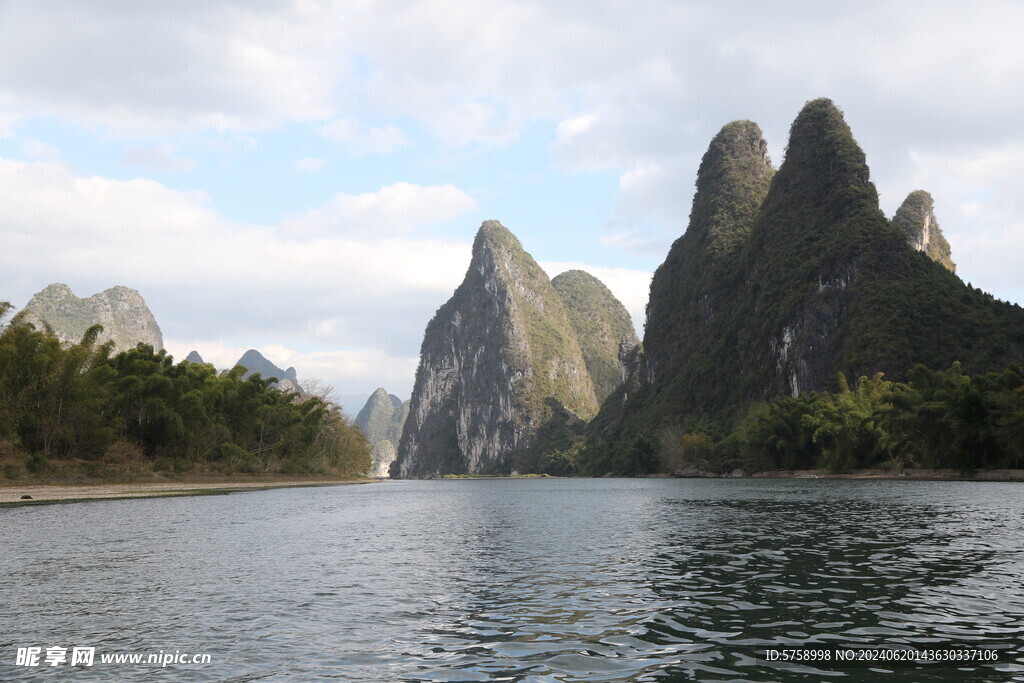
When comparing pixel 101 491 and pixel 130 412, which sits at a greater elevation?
pixel 130 412

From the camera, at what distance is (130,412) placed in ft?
263

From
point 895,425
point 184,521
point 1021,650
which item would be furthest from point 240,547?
point 895,425

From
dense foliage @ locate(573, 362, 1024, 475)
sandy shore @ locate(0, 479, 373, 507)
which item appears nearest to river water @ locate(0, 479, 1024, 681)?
sandy shore @ locate(0, 479, 373, 507)

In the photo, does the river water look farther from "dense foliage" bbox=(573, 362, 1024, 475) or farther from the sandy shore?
"dense foliage" bbox=(573, 362, 1024, 475)

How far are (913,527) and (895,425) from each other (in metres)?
70.4

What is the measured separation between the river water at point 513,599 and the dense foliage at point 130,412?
34810 millimetres

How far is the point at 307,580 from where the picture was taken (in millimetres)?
21594

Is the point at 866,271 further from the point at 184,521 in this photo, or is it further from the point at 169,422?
the point at 184,521

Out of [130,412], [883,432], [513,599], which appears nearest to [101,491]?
[130,412]

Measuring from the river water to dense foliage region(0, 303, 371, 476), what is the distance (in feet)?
114

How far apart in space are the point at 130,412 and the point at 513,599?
2903 inches

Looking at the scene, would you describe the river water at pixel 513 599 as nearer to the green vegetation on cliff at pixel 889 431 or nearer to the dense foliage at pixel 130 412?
the dense foliage at pixel 130 412

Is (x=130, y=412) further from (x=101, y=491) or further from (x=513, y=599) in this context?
(x=513, y=599)

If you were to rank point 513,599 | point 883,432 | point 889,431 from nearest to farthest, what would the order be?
point 513,599 < point 889,431 < point 883,432
